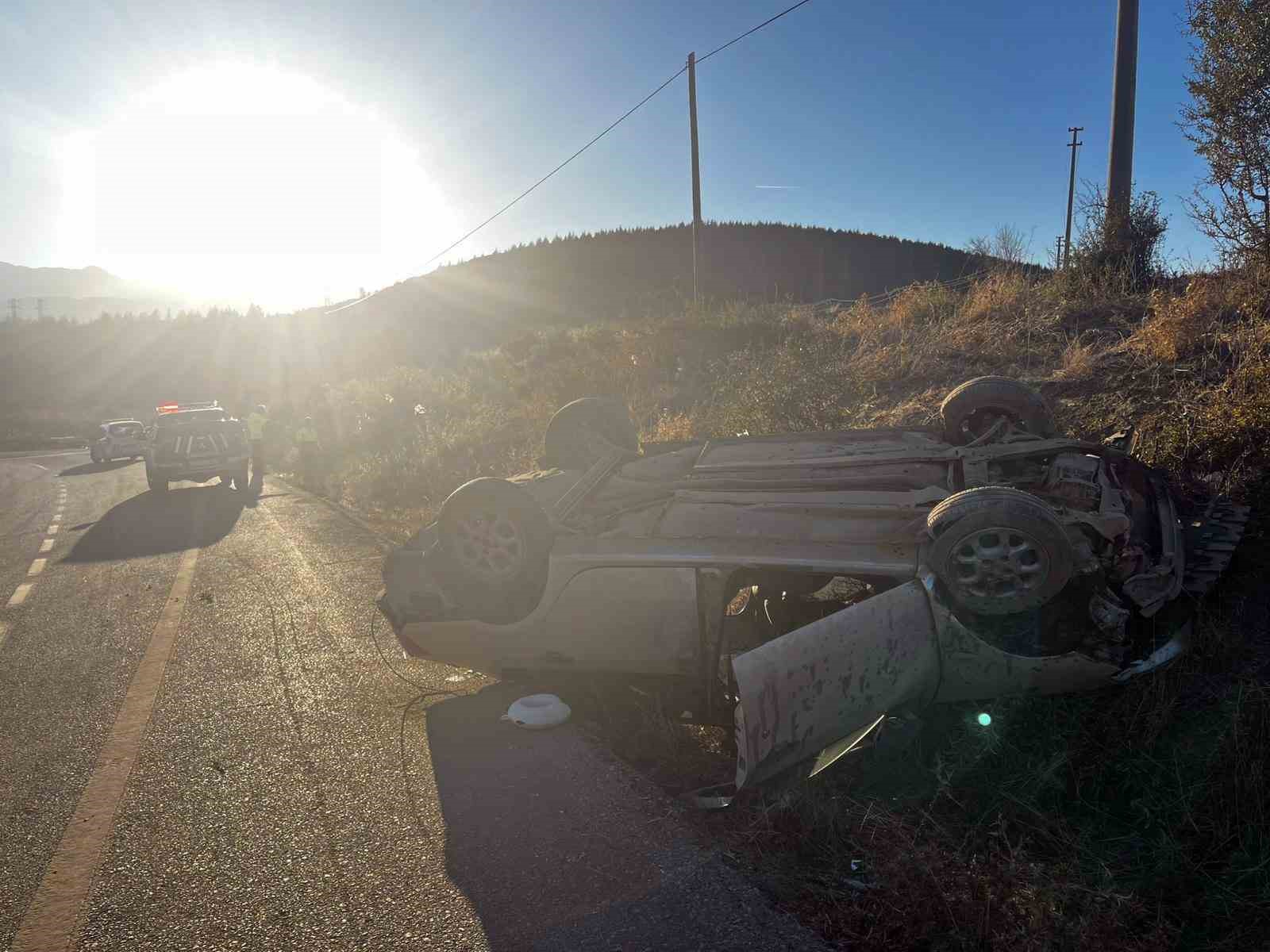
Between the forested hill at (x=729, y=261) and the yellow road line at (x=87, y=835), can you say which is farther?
the forested hill at (x=729, y=261)

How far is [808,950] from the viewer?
2.70 m

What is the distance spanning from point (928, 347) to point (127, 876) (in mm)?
9554

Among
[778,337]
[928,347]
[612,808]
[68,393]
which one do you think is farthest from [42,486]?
[68,393]

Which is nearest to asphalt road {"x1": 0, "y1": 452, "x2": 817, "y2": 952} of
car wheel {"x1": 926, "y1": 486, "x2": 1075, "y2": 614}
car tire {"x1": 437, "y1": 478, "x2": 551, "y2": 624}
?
car tire {"x1": 437, "y1": 478, "x2": 551, "y2": 624}

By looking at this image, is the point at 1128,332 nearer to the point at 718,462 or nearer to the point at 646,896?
the point at 718,462

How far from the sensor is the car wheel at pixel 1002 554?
3365mm

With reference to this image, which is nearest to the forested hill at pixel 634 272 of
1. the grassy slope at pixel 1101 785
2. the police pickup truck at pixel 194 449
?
the police pickup truck at pixel 194 449

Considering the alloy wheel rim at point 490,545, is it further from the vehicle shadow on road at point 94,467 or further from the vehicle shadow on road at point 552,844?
the vehicle shadow on road at point 94,467

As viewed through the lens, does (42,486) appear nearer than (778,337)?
No

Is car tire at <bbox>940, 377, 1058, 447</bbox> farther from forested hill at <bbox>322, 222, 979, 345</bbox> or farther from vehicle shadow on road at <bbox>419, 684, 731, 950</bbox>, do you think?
forested hill at <bbox>322, 222, 979, 345</bbox>

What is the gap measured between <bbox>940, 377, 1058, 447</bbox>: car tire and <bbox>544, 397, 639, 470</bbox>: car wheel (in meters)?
2.18

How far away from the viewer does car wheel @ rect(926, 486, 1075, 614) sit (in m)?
3.37

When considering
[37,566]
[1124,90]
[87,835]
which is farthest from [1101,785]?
[37,566]

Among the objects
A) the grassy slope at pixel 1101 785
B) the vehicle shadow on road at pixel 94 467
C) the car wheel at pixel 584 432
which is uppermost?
the car wheel at pixel 584 432
